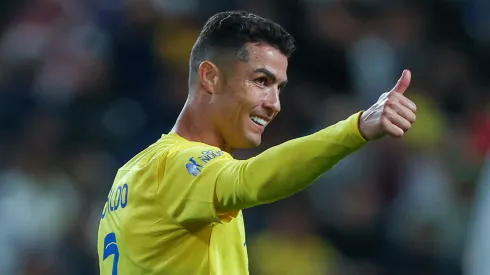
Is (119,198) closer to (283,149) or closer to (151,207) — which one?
(151,207)

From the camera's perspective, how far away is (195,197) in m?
3.46

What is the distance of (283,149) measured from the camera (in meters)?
3.24

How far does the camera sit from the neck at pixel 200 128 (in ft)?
13.4

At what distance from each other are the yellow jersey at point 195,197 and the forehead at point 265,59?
412 mm

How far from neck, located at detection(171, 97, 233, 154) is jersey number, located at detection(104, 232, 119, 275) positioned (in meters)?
0.52

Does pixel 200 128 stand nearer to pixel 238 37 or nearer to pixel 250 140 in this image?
pixel 250 140

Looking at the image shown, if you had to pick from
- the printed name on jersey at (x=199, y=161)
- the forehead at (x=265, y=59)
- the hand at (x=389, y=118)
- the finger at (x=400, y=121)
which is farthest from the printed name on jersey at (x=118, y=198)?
the finger at (x=400, y=121)

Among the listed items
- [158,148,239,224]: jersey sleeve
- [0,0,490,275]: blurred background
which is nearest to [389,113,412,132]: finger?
[158,148,239,224]: jersey sleeve

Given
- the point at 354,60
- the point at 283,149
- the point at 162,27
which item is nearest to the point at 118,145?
the point at 162,27

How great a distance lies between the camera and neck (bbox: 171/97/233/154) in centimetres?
409

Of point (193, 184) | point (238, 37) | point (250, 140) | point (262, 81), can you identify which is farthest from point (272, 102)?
point (193, 184)

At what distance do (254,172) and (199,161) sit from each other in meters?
0.33

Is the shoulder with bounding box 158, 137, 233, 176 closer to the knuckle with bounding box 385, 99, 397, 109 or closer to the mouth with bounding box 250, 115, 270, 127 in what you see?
the mouth with bounding box 250, 115, 270, 127

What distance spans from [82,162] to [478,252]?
3.55 m
